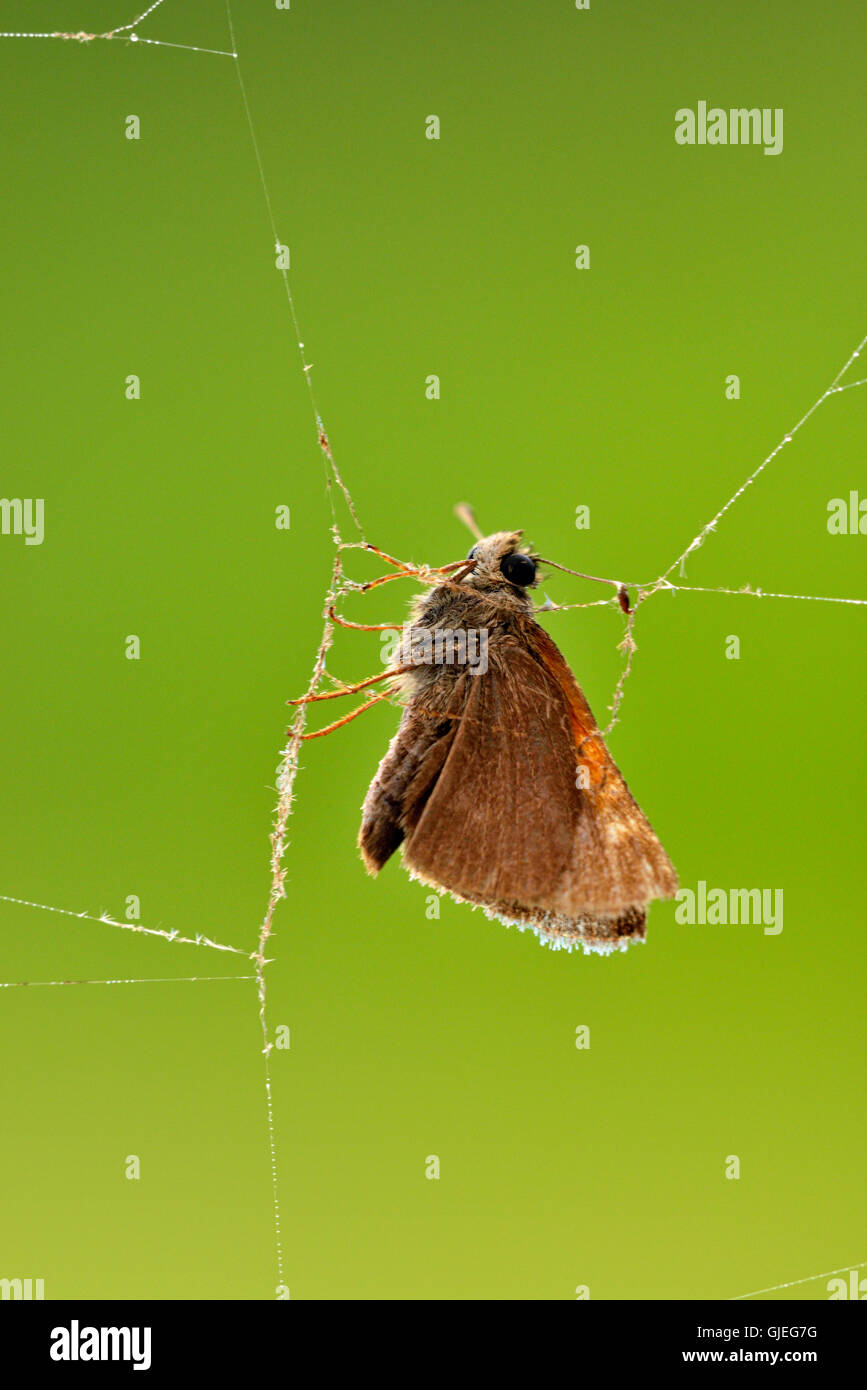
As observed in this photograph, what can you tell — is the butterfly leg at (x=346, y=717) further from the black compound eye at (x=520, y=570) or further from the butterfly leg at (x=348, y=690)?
the black compound eye at (x=520, y=570)

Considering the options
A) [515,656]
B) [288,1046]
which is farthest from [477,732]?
[288,1046]

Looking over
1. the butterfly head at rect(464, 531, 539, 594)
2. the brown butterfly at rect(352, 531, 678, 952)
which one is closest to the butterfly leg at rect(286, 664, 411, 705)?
the brown butterfly at rect(352, 531, 678, 952)

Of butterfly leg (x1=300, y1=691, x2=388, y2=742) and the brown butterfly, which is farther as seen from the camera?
butterfly leg (x1=300, y1=691, x2=388, y2=742)

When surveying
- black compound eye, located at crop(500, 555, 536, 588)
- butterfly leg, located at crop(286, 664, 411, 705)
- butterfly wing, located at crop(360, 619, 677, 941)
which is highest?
black compound eye, located at crop(500, 555, 536, 588)

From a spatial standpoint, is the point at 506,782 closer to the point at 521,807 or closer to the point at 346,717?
the point at 521,807

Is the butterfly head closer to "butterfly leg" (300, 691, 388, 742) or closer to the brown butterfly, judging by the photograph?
the brown butterfly

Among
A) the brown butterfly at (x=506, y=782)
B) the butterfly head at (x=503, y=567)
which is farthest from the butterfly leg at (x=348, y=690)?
the butterfly head at (x=503, y=567)

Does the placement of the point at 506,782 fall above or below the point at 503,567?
below

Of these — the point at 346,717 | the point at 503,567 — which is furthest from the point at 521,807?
the point at 503,567
